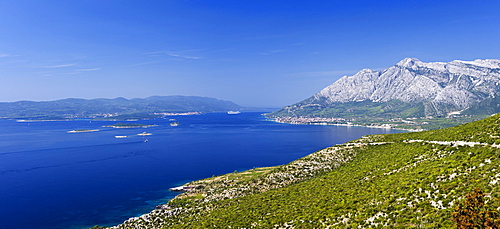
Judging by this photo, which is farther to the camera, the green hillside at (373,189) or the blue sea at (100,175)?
the blue sea at (100,175)

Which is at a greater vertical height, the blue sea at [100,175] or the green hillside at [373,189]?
the green hillside at [373,189]

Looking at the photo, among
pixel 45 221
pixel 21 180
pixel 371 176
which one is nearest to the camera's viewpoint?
pixel 371 176

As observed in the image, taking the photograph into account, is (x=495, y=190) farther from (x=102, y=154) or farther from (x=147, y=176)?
(x=102, y=154)

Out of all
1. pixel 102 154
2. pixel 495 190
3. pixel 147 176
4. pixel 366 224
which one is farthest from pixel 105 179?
pixel 495 190

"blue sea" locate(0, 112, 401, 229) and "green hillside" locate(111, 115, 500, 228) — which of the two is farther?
"blue sea" locate(0, 112, 401, 229)

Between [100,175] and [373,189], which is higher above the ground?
[373,189]

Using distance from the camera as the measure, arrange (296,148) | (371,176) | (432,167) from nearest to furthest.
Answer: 1. (432,167)
2. (371,176)
3. (296,148)

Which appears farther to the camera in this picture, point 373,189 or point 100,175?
point 100,175

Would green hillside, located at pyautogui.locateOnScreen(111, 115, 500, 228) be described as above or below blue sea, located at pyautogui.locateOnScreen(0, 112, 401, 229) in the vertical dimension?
above
